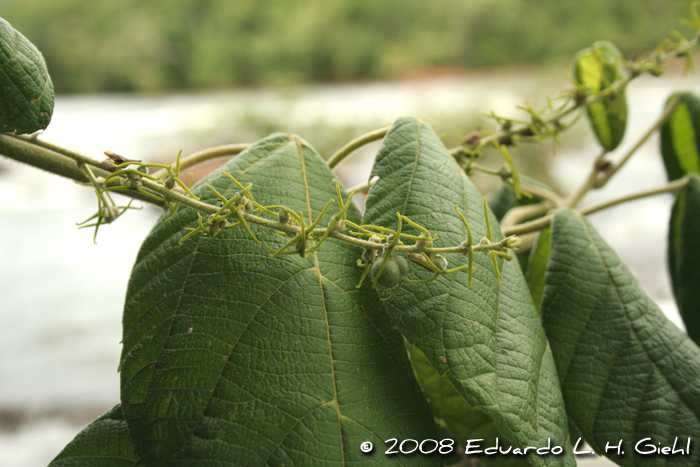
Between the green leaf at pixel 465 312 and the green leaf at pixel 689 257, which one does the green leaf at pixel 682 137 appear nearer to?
the green leaf at pixel 689 257

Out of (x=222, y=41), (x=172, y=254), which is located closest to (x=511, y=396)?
(x=172, y=254)

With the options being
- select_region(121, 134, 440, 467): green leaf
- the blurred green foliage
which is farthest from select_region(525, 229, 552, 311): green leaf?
the blurred green foliage

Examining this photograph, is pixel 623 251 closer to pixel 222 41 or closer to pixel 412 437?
pixel 412 437

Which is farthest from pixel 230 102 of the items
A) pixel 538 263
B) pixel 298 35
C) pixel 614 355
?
pixel 614 355

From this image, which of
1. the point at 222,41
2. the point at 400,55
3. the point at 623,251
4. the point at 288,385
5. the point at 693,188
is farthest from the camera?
the point at 222,41

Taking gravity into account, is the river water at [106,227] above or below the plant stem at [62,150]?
above

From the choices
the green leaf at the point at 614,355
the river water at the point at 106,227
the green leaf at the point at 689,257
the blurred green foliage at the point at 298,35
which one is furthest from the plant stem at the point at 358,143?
the blurred green foliage at the point at 298,35
